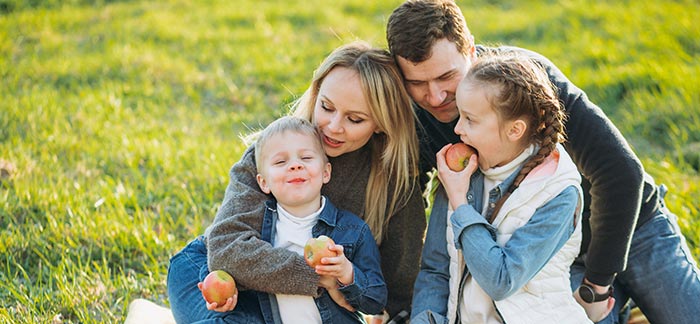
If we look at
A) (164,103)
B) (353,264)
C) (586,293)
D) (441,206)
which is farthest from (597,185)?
(164,103)

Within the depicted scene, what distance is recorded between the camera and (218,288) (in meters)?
3.13

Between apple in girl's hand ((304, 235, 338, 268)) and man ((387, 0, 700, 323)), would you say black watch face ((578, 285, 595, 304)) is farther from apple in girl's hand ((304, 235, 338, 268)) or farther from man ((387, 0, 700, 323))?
apple in girl's hand ((304, 235, 338, 268))

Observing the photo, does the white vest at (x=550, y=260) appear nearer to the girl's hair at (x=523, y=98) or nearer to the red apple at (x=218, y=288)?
the girl's hair at (x=523, y=98)

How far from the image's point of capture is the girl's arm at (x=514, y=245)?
290cm

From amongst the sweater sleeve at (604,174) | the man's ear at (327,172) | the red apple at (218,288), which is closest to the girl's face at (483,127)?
the sweater sleeve at (604,174)

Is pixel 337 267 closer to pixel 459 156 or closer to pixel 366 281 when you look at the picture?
pixel 366 281

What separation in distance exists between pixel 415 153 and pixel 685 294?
1.42 meters

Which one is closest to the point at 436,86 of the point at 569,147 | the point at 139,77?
the point at 569,147

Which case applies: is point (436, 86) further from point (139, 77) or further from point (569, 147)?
point (139, 77)

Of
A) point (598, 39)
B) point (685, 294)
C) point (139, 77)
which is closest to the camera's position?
point (685, 294)

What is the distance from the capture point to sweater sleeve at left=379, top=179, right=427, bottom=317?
3.86m

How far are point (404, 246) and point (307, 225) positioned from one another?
2.27 feet

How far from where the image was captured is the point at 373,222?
12.3 feet

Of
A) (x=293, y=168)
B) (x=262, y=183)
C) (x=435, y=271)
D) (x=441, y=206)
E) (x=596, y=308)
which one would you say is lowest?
(x=596, y=308)
